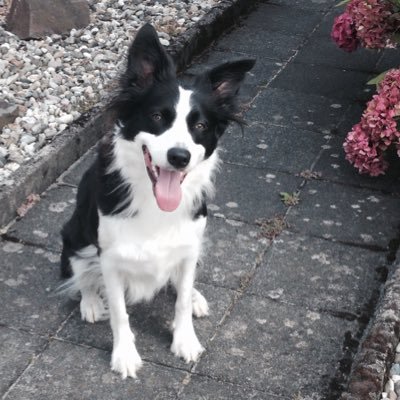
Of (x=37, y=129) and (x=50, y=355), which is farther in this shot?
(x=37, y=129)

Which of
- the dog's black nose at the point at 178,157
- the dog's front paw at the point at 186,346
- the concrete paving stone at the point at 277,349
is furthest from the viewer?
the dog's front paw at the point at 186,346

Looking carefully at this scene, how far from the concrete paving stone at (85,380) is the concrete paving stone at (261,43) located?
4225 mm

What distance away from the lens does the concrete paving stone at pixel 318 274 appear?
4.37 meters

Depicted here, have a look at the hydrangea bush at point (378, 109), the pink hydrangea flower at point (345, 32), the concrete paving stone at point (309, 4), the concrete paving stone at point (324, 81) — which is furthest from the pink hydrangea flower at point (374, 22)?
the concrete paving stone at point (309, 4)

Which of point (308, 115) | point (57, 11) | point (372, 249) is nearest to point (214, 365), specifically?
point (372, 249)

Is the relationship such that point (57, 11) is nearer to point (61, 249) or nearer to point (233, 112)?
point (61, 249)

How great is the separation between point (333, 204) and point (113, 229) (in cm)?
203

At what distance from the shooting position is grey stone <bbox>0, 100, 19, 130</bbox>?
18.6 feet

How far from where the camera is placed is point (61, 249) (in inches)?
185

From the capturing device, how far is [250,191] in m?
5.37

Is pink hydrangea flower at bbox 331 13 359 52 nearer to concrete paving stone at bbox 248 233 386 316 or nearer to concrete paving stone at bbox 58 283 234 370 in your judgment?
concrete paving stone at bbox 248 233 386 316

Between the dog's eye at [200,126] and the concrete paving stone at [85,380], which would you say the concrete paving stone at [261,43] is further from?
the concrete paving stone at [85,380]

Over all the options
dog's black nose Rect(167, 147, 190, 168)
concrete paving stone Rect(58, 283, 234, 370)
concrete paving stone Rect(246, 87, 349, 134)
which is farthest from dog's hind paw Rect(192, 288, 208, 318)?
concrete paving stone Rect(246, 87, 349, 134)

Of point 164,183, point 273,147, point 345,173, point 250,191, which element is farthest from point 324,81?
point 164,183
